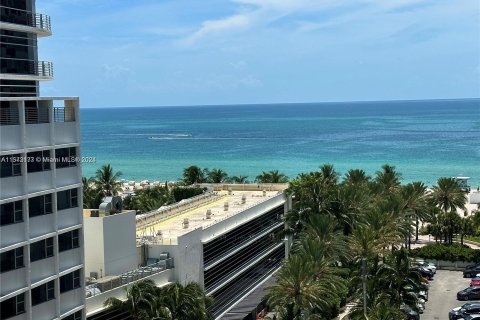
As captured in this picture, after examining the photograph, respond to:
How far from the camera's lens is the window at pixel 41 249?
30.3 metres

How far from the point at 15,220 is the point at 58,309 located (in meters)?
4.70

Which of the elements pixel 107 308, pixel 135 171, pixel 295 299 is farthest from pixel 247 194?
pixel 135 171

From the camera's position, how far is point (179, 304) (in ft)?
114

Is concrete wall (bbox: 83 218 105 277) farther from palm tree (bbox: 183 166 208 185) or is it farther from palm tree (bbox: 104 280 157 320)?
palm tree (bbox: 183 166 208 185)

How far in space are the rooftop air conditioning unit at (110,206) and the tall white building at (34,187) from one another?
5439 millimetres

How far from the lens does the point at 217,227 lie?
47219mm

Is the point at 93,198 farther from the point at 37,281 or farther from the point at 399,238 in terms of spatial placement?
the point at 37,281

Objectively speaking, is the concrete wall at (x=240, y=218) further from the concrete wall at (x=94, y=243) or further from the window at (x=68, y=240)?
the window at (x=68, y=240)

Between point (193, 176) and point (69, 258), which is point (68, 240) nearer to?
point (69, 258)

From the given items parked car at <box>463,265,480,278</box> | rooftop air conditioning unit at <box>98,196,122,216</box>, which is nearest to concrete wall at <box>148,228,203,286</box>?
rooftop air conditioning unit at <box>98,196,122,216</box>

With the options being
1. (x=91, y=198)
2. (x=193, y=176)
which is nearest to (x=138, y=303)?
(x=91, y=198)

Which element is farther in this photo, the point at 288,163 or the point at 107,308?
the point at 288,163

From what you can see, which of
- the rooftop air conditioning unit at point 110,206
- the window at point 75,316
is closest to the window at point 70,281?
the window at point 75,316

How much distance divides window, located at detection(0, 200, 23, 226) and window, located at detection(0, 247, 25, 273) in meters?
1.17
